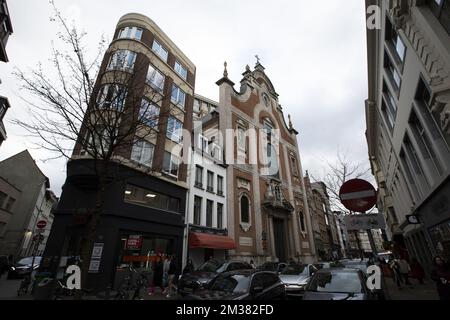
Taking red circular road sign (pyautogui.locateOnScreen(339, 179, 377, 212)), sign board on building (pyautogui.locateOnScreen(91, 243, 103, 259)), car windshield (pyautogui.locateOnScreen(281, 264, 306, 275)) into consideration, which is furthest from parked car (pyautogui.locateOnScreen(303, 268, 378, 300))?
sign board on building (pyautogui.locateOnScreen(91, 243, 103, 259))

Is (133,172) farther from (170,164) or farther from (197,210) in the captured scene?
(197,210)

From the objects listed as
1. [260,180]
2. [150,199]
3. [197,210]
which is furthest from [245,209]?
[150,199]

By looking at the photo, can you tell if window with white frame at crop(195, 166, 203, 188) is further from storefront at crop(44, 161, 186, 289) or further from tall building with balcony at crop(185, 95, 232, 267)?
storefront at crop(44, 161, 186, 289)

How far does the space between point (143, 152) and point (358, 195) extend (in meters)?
15.6

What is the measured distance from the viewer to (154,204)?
1681 cm

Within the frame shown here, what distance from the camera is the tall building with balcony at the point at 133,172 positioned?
11422 millimetres

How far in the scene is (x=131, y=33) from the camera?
19.8m

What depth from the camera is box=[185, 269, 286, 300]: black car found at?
6.92 metres

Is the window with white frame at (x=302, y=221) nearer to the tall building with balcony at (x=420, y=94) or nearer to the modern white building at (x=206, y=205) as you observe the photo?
the modern white building at (x=206, y=205)

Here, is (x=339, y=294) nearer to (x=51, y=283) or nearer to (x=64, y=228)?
(x=51, y=283)

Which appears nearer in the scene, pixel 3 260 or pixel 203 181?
pixel 3 260

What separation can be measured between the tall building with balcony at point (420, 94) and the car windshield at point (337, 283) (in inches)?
189

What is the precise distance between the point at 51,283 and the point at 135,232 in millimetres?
6340
